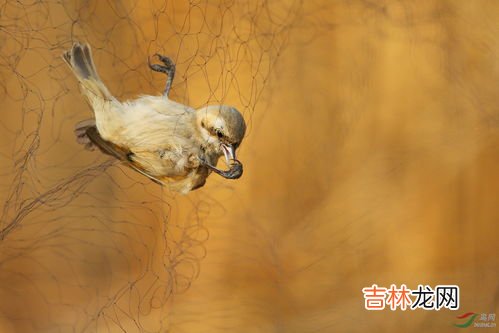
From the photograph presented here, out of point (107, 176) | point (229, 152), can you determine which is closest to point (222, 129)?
point (229, 152)

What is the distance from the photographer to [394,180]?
7.67ft

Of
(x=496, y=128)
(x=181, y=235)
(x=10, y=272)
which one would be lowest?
(x=10, y=272)

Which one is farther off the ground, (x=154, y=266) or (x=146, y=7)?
(x=146, y=7)

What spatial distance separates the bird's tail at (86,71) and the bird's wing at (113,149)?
0.25ft

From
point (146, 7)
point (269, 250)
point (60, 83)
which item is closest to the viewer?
point (60, 83)

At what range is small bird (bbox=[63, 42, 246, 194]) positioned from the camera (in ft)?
4.95

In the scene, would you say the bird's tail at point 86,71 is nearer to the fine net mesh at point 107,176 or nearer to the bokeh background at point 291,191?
the fine net mesh at point 107,176

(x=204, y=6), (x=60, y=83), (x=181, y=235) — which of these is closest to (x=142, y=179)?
(x=181, y=235)

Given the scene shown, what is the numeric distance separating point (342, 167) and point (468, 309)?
0.63 m

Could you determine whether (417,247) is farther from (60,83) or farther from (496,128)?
(60,83)

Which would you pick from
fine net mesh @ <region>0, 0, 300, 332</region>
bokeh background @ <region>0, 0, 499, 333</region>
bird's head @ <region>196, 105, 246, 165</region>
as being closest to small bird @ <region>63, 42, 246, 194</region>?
bird's head @ <region>196, 105, 246, 165</region>

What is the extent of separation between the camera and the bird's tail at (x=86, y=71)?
1.57m

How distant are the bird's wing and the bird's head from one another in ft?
0.56

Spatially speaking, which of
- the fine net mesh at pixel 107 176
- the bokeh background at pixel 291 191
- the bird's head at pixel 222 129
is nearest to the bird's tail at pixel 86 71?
the bird's head at pixel 222 129
